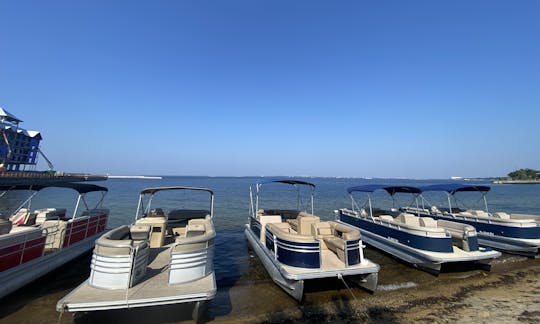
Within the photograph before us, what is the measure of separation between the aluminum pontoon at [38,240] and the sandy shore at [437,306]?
232 inches

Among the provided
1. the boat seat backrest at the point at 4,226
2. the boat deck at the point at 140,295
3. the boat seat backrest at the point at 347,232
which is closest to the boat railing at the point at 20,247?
the boat seat backrest at the point at 4,226

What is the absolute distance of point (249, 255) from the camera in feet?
35.6

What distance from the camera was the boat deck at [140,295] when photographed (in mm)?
4227

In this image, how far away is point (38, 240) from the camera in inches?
293

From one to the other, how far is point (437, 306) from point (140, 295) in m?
6.74

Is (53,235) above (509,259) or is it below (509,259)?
above

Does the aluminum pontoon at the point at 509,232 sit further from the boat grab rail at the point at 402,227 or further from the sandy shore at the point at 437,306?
the boat grab rail at the point at 402,227

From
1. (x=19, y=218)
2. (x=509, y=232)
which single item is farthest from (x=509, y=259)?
(x=19, y=218)

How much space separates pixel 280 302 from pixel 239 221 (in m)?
12.8

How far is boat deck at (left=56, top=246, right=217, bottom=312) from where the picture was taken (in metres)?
4.23

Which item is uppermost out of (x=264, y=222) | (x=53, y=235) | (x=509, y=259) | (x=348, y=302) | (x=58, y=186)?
(x=58, y=186)

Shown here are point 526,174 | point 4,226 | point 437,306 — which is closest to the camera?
point 437,306

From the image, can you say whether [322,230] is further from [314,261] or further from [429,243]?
[429,243]

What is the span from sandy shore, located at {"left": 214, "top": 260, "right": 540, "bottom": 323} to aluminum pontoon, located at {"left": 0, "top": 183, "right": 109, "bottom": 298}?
589cm
